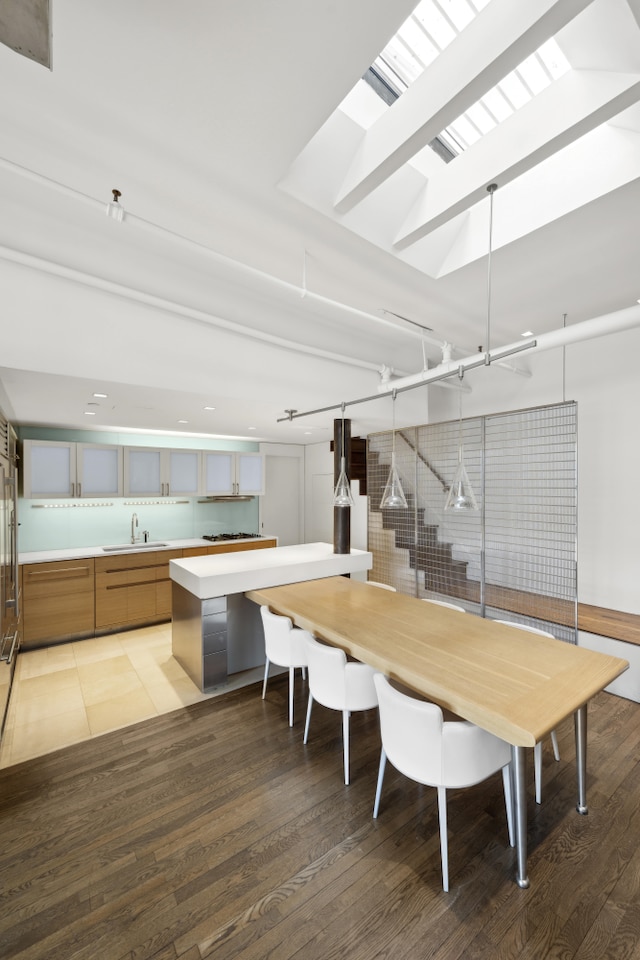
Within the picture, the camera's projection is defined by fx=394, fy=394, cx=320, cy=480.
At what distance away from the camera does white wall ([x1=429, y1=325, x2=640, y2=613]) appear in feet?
12.2

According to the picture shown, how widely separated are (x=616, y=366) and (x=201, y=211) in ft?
13.0

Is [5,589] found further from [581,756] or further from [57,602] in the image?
[581,756]

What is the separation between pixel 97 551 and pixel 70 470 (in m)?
0.99

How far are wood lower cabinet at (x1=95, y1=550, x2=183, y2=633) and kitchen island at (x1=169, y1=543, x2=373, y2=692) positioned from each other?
104 centimetres

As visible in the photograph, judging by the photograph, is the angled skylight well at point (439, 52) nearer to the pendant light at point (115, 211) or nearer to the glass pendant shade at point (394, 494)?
the pendant light at point (115, 211)

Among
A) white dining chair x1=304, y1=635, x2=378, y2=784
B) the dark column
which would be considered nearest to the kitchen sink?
the dark column

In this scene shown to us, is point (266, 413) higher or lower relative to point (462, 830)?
higher

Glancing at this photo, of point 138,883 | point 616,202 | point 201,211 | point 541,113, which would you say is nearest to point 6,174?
point 201,211

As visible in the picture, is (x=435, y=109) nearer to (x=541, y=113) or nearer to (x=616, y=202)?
(x=541, y=113)

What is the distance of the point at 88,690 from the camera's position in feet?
10.8

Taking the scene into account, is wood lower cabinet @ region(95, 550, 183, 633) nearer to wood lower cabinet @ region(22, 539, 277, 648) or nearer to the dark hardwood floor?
→ wood lower cabinet @ region(22, 539, 277, 648)

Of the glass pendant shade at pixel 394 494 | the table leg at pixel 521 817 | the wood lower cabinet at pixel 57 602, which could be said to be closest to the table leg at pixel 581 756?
the table leg at pixel 521 817

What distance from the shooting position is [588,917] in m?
1.54

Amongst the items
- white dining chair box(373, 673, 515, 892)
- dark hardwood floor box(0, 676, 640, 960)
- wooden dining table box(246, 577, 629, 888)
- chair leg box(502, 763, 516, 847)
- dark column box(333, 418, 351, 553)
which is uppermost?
dark column box(333, 418, 351, 553)
